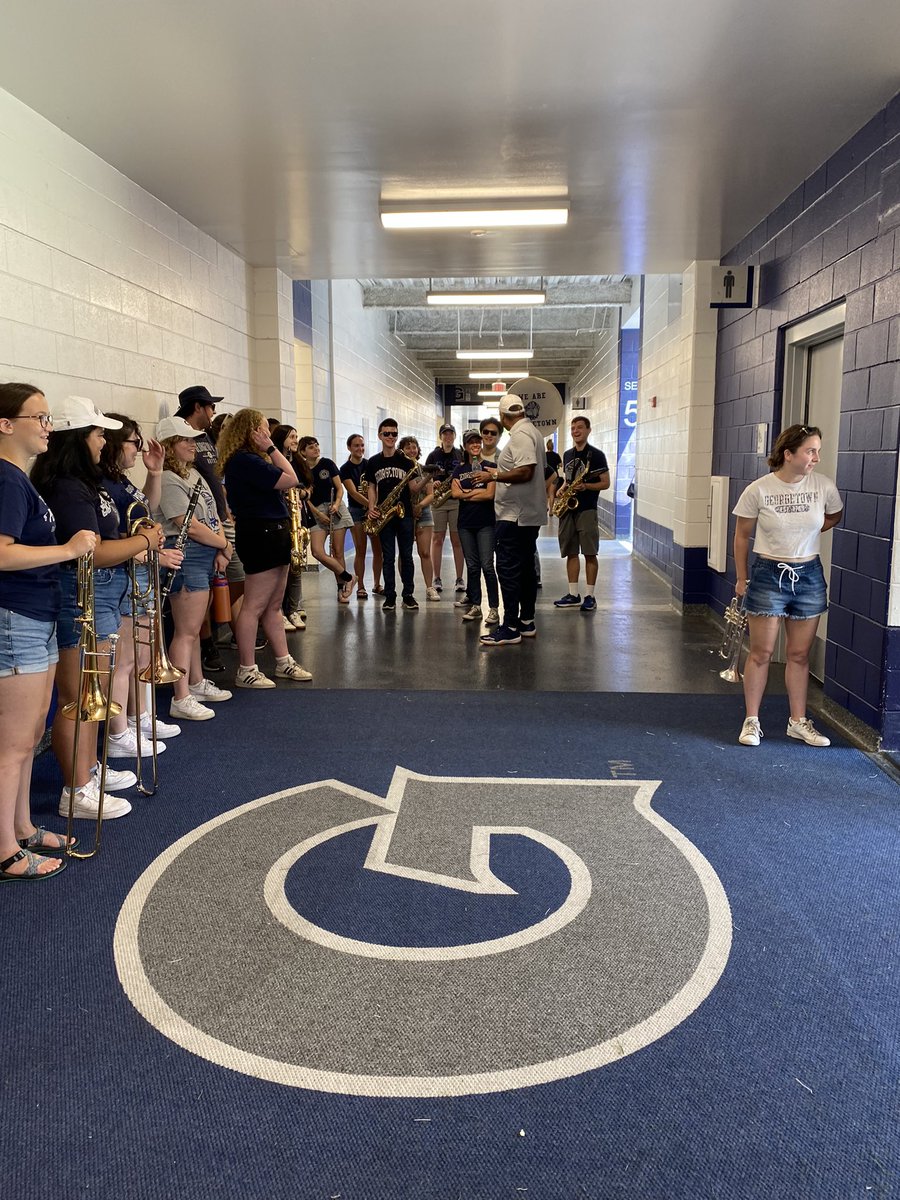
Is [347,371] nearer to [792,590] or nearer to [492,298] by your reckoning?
[492,298]

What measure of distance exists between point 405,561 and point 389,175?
10.9 feet

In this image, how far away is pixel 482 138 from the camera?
447cm


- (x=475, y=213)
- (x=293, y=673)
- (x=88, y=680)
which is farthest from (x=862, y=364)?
(x=88, y=680)

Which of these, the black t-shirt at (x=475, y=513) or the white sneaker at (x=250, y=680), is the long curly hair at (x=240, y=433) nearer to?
the white sneaker at (x=250, y=680)

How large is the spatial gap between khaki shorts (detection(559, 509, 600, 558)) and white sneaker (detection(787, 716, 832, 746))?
3414 millimetres

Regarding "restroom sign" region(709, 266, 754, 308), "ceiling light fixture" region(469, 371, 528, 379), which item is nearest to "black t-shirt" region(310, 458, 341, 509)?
"restroom sign" region(709, 266, 754, 308)

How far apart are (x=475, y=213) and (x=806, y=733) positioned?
3803 millimetres

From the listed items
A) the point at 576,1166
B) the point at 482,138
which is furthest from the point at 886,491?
the point at 576,1166

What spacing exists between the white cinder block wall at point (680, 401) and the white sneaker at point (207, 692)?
446cm

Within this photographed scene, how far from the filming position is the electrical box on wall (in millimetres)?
6777

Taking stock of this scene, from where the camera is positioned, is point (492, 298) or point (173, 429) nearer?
point (173, 429)

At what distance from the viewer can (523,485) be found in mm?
5922

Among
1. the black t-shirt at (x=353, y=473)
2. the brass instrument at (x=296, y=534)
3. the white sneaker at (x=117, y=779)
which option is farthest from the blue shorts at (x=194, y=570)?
the black t-shirt at (x=353, y=473)

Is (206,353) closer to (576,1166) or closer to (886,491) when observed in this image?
(886,491)
